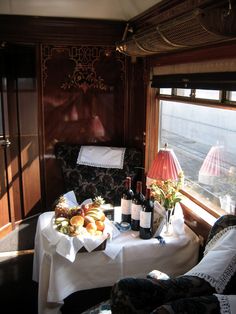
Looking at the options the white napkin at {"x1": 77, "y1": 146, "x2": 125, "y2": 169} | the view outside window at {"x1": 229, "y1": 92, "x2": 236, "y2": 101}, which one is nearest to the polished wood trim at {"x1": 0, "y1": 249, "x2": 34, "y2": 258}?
the white napkin at {"x1": 77, "y1": 146, "x2": 125, "y2": 169}

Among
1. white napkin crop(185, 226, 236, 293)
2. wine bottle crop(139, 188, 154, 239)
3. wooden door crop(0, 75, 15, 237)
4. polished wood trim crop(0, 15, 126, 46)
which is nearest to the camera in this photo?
white napkin crop(185, 226, 236, 293)

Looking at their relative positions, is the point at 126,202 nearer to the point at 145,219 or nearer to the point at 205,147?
the point at 145,219

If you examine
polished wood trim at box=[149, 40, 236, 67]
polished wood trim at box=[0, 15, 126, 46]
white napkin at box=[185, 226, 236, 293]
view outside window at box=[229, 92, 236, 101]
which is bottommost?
white napkin at box=[185, 226, 236, 293]

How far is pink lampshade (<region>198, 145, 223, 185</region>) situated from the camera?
91.6 inches

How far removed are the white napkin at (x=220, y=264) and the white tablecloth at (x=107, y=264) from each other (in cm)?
54

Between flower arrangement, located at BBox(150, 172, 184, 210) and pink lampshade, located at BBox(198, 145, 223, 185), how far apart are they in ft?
0.71

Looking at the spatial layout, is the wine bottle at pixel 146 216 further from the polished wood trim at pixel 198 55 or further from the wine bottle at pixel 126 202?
the polished wood trim at pixel 198 55

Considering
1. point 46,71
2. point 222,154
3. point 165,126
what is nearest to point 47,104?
point 46,71

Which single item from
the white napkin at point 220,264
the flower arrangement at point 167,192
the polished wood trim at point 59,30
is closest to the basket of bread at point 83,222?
the flower arrangement at point 167,192

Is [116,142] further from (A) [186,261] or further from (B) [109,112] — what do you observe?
(A) [186,261]

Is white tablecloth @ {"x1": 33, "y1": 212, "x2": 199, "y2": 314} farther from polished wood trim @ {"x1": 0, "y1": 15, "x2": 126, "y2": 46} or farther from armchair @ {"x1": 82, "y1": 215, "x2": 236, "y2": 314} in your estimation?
polished wood trim @ {"x1": 0, "y1": 15, "x2": 126, "y2": 46}

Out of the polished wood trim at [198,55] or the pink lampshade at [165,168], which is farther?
the pink lampshade at [165,168]

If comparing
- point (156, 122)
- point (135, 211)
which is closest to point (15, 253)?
point (135, 211)

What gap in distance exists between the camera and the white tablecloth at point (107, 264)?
201 centimetres
